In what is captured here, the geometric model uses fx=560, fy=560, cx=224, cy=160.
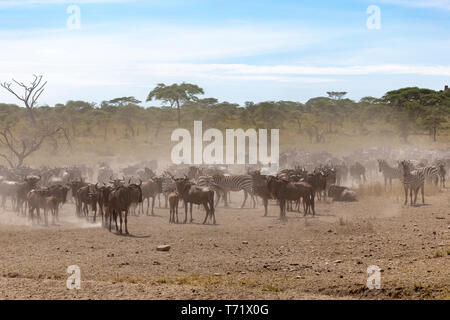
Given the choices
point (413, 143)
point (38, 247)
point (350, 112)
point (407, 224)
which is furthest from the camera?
point (350, 112)

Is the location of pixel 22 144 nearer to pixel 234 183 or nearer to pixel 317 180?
pixel 234 183

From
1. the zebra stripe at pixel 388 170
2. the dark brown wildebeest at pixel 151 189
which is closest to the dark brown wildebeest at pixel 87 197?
the dark brown wildebeest at pixel 151 189

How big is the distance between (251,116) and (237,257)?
60.7 m

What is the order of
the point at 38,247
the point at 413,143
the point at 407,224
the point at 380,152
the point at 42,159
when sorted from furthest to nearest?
the point at 413,143, the point at 42,159, the point at 380,152, the point at 407,224, the point at 38,247

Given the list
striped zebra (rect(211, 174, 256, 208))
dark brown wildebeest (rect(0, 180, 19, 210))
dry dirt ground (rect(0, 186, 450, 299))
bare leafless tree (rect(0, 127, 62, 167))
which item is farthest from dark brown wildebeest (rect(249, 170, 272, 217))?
bare leafless tree (rect(0, 127, 62, 167))

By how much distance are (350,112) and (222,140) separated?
21.7 meters

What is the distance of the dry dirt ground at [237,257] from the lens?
9.96m

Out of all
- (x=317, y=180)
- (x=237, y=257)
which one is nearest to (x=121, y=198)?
(x=237, y=257)

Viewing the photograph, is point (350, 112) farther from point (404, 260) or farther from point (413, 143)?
point (404, 260)

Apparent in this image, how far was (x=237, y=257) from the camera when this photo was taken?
13.1 meters

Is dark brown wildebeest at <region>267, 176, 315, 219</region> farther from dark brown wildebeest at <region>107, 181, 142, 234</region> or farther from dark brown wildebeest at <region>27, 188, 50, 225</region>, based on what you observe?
dark brown wildebeest at <region>27, 188, 50, 225</region>

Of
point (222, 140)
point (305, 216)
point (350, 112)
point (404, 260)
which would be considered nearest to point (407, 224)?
point (305, 216)

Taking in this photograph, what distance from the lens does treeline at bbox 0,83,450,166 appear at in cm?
6588
